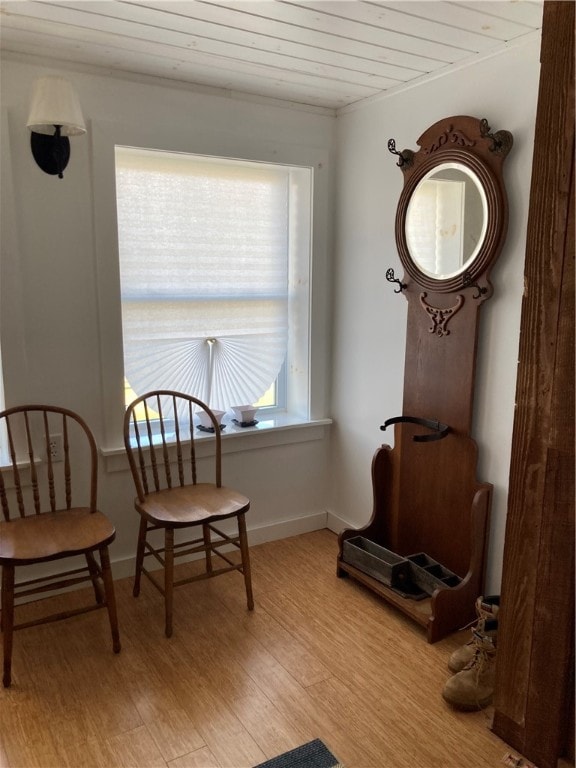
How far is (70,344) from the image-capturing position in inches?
95.3

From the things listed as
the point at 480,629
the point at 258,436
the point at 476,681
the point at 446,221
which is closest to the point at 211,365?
the point at 258,436

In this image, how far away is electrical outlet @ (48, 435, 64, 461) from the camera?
241 cm

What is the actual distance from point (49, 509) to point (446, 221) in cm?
198

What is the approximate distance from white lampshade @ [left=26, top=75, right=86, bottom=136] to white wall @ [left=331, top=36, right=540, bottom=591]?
1317 mm

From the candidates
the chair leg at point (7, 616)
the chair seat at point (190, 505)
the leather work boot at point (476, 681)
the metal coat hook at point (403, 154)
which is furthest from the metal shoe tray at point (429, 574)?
the metal coat hook at point (403, 154)

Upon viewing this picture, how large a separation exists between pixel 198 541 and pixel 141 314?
105cm

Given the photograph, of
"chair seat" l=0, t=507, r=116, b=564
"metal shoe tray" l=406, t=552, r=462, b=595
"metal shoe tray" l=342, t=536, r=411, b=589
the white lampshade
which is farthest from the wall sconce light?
"metal shoe tray" l=406, t=552, r=462, b=595

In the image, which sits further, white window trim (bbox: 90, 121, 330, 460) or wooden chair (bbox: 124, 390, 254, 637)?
white window trim (bbox: 90, 121, 330, 460)

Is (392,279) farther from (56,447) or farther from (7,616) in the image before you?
(7,616)

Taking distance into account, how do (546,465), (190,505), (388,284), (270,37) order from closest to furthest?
(546,465)
(270,37)
(190,505)
(388,284)

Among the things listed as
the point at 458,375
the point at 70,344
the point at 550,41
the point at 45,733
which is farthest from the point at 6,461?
the point at 550,41

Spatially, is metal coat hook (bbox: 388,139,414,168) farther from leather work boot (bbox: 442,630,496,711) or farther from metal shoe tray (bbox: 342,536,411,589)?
leather work boot (bbox: 442,630,496,711)

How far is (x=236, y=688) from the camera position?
1.98m

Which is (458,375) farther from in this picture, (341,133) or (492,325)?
(341,133)
